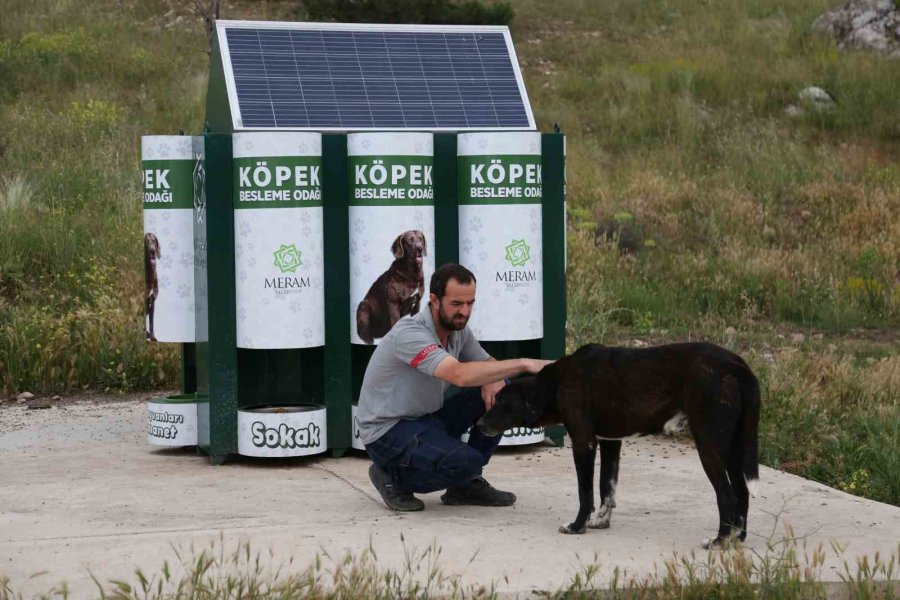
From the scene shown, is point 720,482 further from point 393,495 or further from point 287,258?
point 287,258

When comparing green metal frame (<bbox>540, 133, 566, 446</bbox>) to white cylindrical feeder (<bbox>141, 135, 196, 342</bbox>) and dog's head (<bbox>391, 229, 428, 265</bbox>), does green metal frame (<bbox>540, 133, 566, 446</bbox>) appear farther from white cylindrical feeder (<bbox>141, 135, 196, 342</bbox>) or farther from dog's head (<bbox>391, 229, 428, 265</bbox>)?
white cylindrical feeder (<bbox>141, 135, 196, 342</bbox>)

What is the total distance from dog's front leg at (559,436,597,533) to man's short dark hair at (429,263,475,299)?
2.95 feet

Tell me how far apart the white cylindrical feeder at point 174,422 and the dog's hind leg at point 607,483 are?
2994mm

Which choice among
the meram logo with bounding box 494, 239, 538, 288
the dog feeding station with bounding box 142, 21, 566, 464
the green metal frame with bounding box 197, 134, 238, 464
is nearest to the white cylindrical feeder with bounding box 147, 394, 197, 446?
the dog feeding station with bounding box 142, 21, 566, 464

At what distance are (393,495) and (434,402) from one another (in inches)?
20.1

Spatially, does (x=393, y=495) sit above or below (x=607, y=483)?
below

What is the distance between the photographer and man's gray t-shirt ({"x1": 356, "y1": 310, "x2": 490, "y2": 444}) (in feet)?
21.9

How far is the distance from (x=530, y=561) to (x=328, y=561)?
850 mm

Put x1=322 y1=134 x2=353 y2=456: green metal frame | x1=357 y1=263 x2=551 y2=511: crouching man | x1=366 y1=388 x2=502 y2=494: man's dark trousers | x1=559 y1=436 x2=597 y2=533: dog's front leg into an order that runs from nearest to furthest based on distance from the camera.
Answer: x1=559 y1=436 x2=597 y2=533: dog's front leg, x1=357 y1=263 x2=551 y2=511: crouching man, x1=366 y1=388 x2=502 y2=494: man's dark trousers, x1=322 y1=134 x2=353 y2=456: green metal frame

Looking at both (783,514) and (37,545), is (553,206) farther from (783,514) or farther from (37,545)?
(37,545)

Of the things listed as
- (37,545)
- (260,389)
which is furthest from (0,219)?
(37,545)

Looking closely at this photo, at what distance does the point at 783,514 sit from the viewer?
21.9 ft

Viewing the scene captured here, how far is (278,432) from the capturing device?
7.87 m

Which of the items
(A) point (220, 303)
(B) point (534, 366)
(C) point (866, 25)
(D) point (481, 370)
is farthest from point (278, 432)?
(C) point (866, 25)
